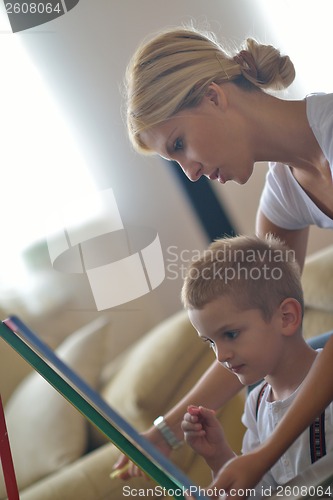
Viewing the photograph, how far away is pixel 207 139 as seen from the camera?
80 centimetres

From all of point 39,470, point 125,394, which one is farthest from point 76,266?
point 39,470

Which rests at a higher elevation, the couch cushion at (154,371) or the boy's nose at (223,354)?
the boy's nose at (223,354)

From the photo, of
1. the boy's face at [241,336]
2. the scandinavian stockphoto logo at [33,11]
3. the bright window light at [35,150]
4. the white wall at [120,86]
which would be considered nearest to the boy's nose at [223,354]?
the boy's face at [241,336]

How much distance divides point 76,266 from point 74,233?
39 mm

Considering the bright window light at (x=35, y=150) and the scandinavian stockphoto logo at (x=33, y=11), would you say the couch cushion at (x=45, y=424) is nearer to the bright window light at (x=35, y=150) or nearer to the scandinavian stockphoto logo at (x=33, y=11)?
the bright window light at (x=35, y=150)

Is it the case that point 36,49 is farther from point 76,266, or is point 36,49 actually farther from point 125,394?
point 125,394

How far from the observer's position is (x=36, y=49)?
87cm

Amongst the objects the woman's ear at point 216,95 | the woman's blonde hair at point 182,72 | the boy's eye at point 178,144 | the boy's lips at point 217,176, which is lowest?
the boy's lips at point 217,176

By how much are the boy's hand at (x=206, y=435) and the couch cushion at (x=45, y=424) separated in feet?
0.57

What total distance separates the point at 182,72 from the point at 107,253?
0.22 m

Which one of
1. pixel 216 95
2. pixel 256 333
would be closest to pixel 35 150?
pixel 216 95

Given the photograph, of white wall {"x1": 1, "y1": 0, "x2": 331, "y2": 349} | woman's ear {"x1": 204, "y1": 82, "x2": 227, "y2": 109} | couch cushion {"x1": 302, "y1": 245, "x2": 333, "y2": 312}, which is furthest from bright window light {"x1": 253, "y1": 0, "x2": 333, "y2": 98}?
couch cushion {"x1": 302, "y1": 245, "x2": 333, "y2": 312}

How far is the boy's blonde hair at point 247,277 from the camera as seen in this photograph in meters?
0.79

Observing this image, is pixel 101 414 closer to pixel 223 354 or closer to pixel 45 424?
pixel 223 354
